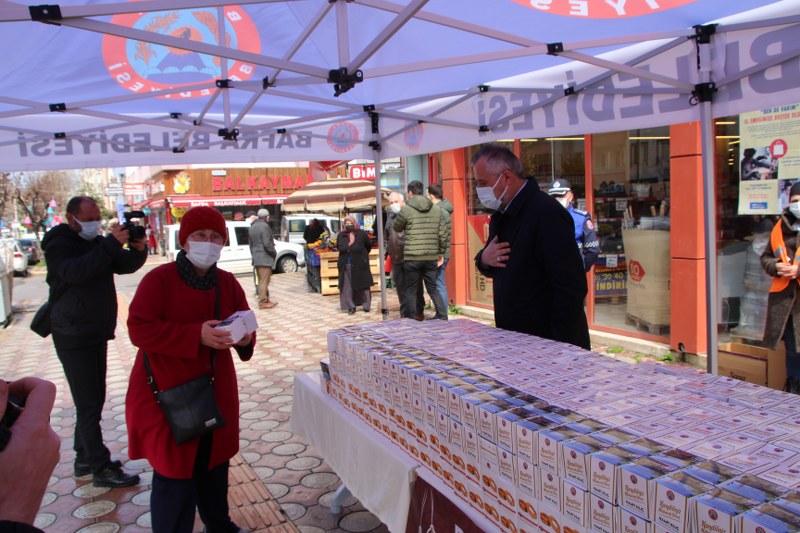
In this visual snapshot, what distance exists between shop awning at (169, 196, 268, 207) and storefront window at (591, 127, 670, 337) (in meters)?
25.4

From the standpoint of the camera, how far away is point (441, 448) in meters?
1.91

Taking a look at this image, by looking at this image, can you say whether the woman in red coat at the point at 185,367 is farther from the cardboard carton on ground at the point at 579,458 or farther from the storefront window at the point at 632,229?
the storefront window at the point at 632,229

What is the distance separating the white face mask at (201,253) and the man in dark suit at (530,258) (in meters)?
1.46

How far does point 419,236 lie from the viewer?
7.84m

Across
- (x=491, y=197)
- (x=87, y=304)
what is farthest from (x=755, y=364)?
(x=87, y=304)

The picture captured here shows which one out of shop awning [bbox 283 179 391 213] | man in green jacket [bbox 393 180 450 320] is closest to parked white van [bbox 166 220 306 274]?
shop awning [bbox 283 179 391 213]

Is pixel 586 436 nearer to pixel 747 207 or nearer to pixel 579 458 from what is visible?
pixel 579 458

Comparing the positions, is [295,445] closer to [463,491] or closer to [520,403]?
[463,491]

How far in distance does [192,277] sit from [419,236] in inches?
207

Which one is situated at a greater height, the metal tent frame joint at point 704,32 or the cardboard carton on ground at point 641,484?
the metal tent frame joint at point 704,32

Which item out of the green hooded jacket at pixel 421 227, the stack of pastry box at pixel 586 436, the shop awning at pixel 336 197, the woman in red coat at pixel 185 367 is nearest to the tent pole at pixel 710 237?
the stack of pastry box at pixel 586 436

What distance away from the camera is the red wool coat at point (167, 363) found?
2580mm

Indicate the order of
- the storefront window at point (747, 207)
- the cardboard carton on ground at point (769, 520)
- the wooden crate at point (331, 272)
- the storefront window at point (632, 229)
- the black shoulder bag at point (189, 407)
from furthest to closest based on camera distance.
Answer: the wooden crate at point (331, 272) < the storefront window at point (632, 229) < the storefront window at point (747, 207) < the black shoulder bag at point (189, 407) < the cardboard carton on ground at point (769, 520)

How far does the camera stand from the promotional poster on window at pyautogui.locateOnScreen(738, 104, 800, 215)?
5.13 meters
